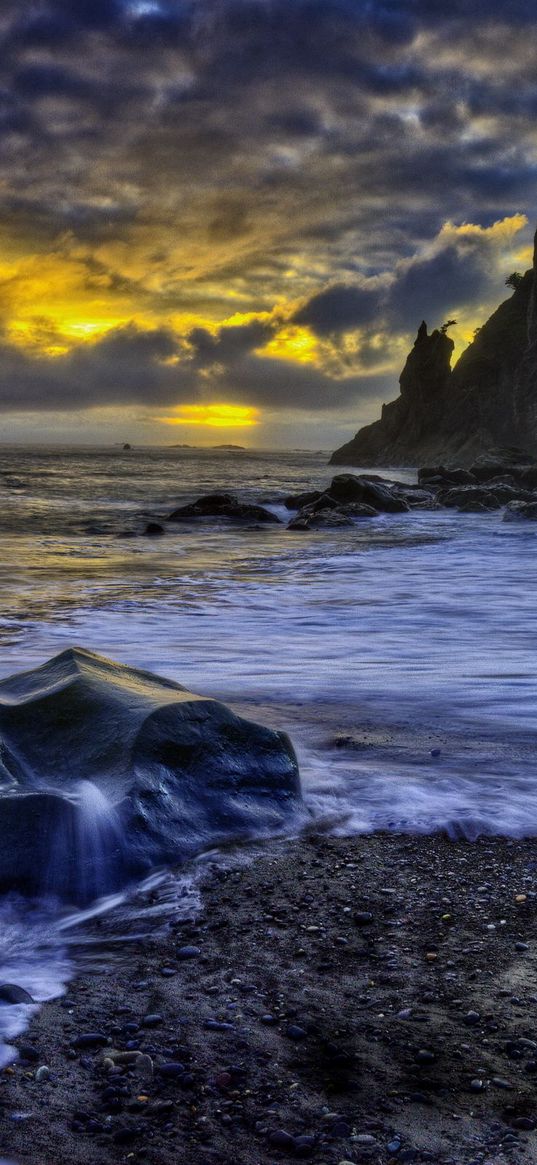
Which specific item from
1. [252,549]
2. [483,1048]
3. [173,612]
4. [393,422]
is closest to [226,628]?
[173,612]

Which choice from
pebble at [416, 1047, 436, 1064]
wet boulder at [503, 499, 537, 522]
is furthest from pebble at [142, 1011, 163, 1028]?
wet boulder at [503, 499, 537, 522]

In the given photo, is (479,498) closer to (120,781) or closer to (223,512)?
(223,512)

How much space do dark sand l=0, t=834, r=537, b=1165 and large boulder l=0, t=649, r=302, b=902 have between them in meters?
0.31

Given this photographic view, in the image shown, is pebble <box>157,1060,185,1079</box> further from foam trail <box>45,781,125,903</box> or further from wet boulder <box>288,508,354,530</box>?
wet boulder <box>288,508,354,530</box>

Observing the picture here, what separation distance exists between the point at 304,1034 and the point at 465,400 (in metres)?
76.7

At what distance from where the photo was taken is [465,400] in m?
74.7

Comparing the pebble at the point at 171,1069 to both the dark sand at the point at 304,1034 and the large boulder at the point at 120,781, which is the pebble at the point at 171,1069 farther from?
the large boulder at the point at 120,781

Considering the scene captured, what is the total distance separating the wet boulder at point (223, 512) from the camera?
2166cm

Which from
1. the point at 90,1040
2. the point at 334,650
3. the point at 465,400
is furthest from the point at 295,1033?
the point at 465,400

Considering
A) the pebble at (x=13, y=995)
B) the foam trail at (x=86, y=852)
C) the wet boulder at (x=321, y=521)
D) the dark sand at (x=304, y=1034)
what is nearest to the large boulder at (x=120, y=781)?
the foam trail at (x=86, y=852)

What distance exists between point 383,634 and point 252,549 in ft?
27.9

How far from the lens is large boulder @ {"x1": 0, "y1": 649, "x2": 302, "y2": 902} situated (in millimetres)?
2914

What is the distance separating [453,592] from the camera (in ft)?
34.8

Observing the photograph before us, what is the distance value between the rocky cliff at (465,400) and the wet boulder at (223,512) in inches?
1608
